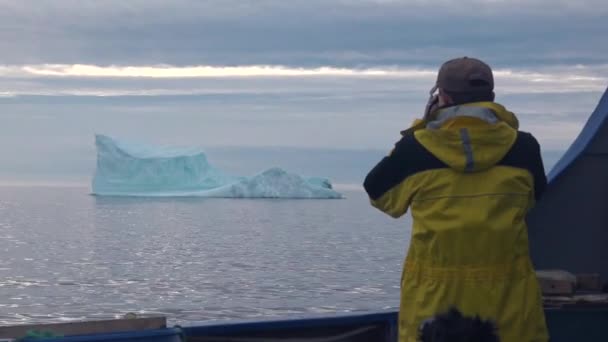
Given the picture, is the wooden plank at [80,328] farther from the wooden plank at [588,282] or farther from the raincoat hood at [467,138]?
the wooden plank at [588,282]

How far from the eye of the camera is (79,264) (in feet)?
117

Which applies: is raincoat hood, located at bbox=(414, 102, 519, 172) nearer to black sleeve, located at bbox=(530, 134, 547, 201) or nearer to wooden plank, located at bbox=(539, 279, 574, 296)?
black sleeve, located at bbox=(530, 134, 547, 201)

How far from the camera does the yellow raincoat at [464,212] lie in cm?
321

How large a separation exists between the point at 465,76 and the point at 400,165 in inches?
12.6

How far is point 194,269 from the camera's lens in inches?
1324

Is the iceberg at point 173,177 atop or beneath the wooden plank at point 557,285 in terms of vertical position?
atop

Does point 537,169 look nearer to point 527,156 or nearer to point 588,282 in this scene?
point 527,156

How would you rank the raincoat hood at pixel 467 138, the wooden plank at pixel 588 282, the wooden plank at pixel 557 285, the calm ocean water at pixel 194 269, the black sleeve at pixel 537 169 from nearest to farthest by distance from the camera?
the raincoat hood at pixel 467 138 → the black sleeve at pixel 537 169 → the wooden plank at pixel 557 285 → the wooden plank at pixel 588 282 → the calm ocean water at pixel 194 269

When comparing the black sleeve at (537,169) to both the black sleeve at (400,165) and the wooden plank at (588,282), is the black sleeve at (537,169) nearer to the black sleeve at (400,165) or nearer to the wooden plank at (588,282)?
the black sleeve at (400,165)

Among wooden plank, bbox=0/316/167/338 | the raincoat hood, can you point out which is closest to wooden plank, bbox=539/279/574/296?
the raincoat hood

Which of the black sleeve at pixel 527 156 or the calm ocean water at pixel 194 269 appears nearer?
the black sleeve at pixel 527 156

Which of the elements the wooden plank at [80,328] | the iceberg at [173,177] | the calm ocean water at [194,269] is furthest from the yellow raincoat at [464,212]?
the iceberg at [173,177]

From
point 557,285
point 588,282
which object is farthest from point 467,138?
point 588,282

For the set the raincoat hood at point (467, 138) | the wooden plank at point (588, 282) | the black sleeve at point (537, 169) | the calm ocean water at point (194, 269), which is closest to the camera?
the raincoat hood at point (467, 138)
